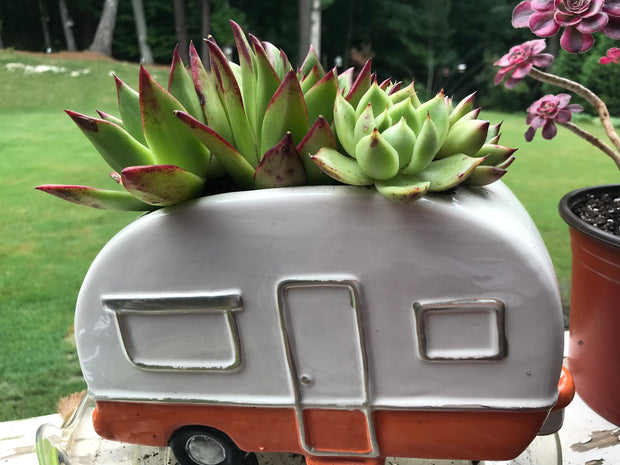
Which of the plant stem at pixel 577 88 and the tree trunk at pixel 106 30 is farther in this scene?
the tree trunk at pixel 106 30

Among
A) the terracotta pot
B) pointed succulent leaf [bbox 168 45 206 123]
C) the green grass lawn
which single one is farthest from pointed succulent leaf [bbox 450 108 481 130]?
the green grass lawn

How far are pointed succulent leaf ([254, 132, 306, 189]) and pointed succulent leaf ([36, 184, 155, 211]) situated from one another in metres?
0.16

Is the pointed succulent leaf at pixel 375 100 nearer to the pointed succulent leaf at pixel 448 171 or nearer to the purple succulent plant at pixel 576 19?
the pointed succulent leaf at pixel 448 171

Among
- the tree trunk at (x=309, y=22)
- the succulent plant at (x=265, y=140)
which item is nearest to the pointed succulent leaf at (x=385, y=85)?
the succulent plant at (x=265, y=140)

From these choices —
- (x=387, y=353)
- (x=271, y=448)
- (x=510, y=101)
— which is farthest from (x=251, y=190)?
(x=510, y=101)

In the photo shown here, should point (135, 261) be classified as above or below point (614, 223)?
above

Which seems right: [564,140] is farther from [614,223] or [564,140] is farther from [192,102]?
[192,102]

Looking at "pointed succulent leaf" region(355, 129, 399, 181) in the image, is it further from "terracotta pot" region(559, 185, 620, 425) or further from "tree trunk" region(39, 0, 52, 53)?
"tree trunk" region(39, 0, 52, 53)

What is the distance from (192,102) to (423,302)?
0.38 m

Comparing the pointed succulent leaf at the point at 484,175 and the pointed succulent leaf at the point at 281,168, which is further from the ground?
the pointed succulent leaf at the point at 281,168

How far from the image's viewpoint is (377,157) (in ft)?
1.79

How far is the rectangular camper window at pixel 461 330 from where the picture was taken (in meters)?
0.59

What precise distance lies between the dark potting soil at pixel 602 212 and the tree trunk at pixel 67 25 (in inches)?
48.1

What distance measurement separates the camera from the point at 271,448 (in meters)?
0.74
